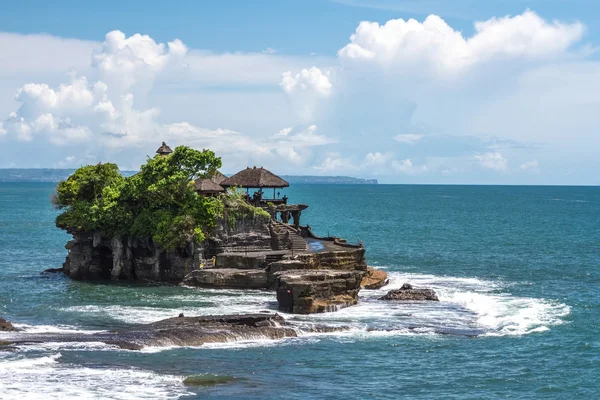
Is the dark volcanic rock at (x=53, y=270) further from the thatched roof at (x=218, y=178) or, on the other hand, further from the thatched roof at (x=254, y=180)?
the thatched roof at (x=254, y=180)

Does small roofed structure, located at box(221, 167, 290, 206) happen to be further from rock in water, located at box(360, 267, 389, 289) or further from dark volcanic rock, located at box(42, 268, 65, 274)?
dark volcanic rock, located at box(42, 268, 65, 274)

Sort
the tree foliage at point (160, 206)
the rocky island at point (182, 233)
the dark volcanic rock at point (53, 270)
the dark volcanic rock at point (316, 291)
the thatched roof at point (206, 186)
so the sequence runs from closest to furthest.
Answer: the dark volcanic rock at point (316, 291) < the rocky island at point (182, 233) < the tree foliage at point (160, 206) < the thatched roof at point (206, 186) < the dark volcanic rock at point (53, 270)

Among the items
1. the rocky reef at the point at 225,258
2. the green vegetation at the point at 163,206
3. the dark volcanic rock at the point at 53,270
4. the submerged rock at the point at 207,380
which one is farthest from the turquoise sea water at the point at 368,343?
the green vegetation at the point at 163,206

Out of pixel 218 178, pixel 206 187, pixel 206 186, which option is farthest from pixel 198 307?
pixel 218 178

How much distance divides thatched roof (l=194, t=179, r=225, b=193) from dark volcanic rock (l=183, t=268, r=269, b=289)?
27.6ft

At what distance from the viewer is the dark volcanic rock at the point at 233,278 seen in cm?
6278

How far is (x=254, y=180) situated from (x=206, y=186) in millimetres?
4839

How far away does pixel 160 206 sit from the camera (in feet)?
224

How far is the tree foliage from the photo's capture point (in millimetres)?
65562

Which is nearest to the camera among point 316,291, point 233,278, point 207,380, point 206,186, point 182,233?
point 207,380

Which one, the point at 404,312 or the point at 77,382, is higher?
the point at 404,312

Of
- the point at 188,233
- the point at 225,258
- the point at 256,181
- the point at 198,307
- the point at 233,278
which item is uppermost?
the point at 256,181

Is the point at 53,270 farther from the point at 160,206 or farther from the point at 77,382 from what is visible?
the point at 77,382

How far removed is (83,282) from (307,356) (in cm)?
3122
